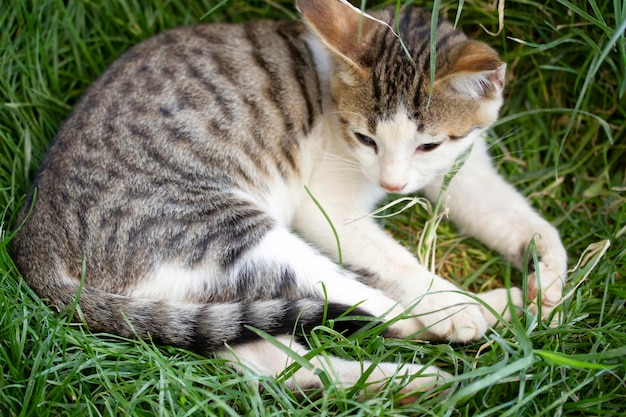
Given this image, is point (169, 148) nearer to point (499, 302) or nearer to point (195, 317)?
point (195, 317)

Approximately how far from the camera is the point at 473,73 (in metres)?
1.86

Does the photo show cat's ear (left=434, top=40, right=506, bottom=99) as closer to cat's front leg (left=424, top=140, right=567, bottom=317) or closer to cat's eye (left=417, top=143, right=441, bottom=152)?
cat's eye (left=417, top=143, right=441, bottom=152)

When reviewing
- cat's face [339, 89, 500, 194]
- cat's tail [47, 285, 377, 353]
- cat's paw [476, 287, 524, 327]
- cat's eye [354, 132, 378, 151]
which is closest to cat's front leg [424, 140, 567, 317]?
cat's paw [476, 287, 524, 327]

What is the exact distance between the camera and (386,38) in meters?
2.19

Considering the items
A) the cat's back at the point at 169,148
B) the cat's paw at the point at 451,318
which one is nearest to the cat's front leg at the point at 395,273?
the cat's paw at the point at 451,318

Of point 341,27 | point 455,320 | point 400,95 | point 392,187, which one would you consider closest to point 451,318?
point 455,320

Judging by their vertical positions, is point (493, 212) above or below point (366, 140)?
below

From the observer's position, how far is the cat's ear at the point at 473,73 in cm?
185

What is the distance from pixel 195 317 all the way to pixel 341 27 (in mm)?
1041

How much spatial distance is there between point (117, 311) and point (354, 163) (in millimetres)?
939

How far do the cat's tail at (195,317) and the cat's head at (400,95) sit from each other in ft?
1.70

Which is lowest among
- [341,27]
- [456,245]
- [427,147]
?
[456,245]

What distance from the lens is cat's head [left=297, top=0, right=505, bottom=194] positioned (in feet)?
6.63

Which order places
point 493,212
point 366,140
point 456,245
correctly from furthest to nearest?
point 456,245 → point 493,212 → point 366,140
